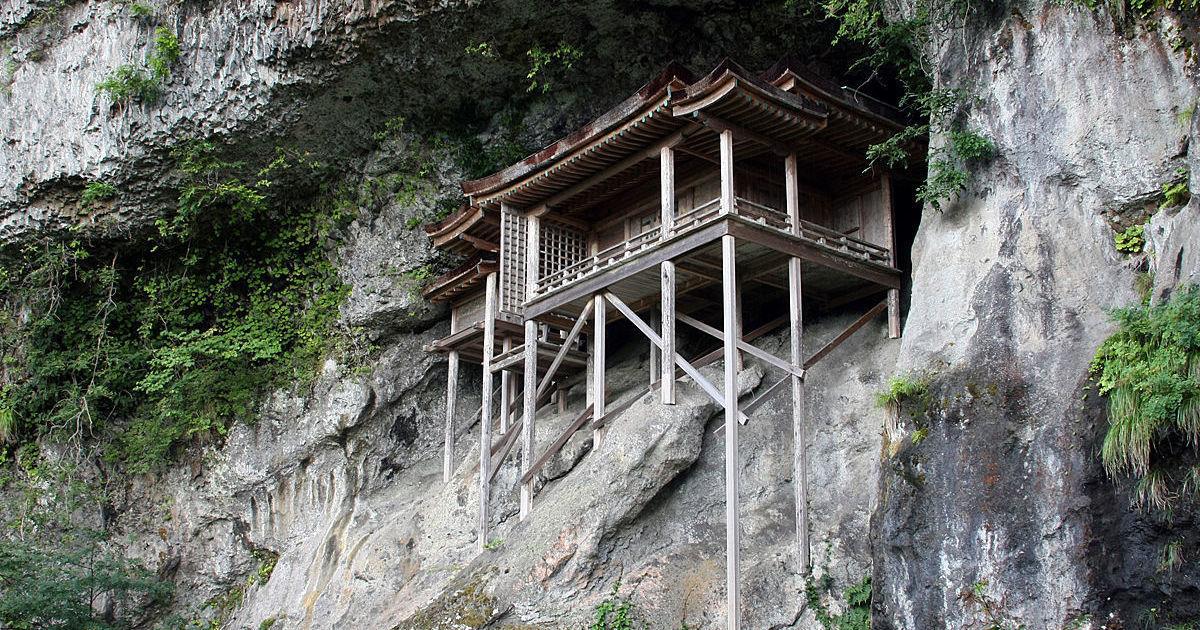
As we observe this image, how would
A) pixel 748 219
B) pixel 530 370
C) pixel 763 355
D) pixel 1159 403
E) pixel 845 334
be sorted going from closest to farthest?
pixel 1159 403 < pixel 748 219 < pixel 763 355 < pixel 845 334 < pixel 530 370

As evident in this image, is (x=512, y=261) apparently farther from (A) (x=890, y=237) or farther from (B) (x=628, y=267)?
(A) (x=890, y=237)

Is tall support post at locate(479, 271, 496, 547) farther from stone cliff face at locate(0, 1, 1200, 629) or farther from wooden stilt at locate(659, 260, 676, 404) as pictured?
wooden stilt at locate(659, 260, 676, 404)

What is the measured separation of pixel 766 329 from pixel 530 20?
7185mm

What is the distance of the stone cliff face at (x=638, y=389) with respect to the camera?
10.7 meters

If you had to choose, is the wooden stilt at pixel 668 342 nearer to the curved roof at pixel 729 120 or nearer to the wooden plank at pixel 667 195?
the wooden plank at pixel 667 195

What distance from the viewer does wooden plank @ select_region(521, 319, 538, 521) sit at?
16.8 m

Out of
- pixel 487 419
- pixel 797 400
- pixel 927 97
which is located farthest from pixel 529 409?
pixel 927 97

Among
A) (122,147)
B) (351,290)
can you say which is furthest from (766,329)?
(122,147)

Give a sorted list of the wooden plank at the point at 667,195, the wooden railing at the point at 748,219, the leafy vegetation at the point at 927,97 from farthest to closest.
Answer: the wooden plank at the point at 667,195, the wooden railing at the point at 748,219, the leafy vegetation at the point at 927,97

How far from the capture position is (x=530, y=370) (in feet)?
56.4

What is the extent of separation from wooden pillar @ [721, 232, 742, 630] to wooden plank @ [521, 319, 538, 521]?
4115 mm

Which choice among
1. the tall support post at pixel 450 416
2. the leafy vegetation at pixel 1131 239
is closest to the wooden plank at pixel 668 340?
the leafy vegetation at pixel 1131 239

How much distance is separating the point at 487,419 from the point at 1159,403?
11401mm

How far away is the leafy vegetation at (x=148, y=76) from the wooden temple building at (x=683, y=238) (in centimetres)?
631
